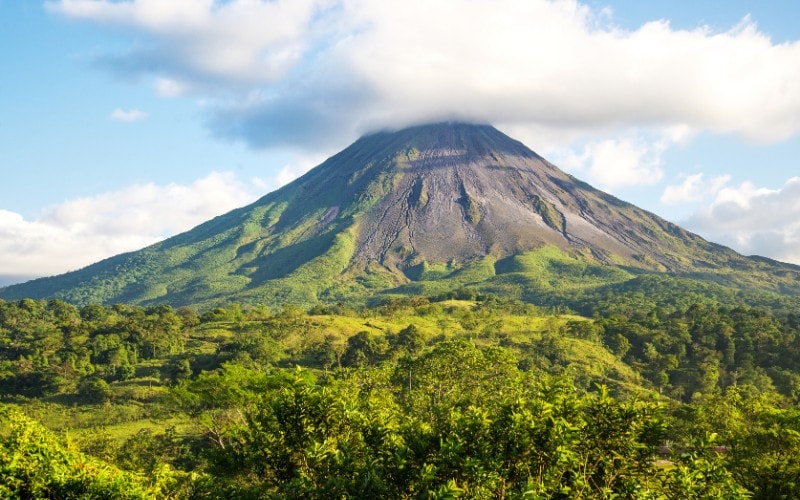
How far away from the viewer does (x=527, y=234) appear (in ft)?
645

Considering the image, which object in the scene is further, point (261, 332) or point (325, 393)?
point (261, 332)

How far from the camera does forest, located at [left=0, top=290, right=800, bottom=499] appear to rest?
39.3 ft

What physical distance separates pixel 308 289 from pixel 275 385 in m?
133

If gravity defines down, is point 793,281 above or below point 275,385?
below

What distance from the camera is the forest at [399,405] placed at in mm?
11984

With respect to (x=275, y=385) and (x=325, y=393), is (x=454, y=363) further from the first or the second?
(x=325, y=393)

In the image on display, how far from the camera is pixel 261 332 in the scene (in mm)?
79875

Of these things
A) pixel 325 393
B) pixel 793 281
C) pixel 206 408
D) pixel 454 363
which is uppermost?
pixel 325 393

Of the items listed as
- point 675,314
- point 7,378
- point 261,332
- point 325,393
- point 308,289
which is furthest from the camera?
point 308,289

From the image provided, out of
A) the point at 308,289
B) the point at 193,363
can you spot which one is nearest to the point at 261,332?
the point at 193,363

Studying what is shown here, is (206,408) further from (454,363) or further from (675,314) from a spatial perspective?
(675,314)

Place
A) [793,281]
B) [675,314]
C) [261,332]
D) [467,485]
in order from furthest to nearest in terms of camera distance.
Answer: [793,281] < [675,314] < [261,332] < [467,485]

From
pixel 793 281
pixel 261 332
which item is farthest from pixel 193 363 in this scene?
pixel 793 281

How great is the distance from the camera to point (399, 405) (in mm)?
32938
